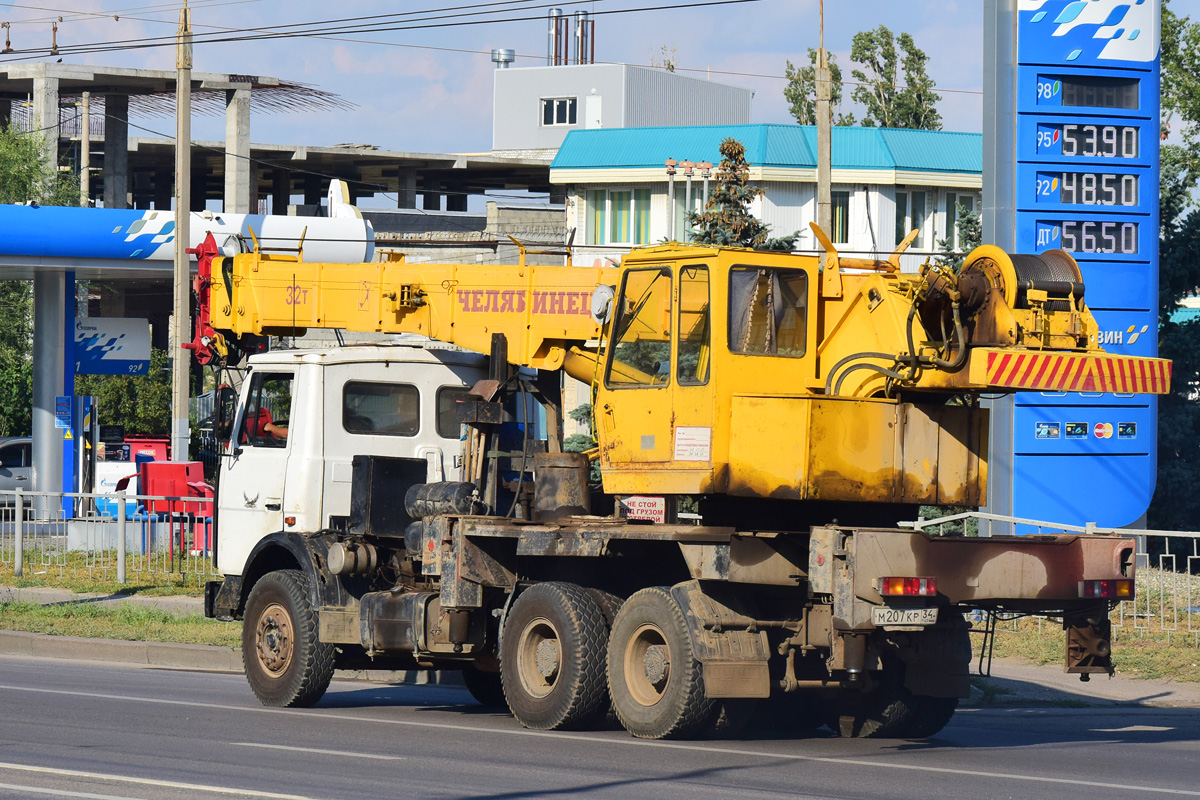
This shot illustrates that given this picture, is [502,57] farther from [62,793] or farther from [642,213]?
[62,793]

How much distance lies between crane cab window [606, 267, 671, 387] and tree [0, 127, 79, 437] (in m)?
36.0

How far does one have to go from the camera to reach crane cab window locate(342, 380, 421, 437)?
44.3 feet

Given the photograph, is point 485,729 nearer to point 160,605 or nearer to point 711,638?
point 711,638

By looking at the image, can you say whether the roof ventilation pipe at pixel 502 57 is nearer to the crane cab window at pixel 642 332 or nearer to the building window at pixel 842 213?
the building window at pixel 842 213

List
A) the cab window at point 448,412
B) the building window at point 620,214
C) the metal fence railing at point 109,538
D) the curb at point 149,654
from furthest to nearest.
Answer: the building window at point 620,214 → the metal fence railing at point 109,538 → the curb at point 149,654 → the cab window at point 448,412

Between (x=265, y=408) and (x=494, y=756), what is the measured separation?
456 centimetres

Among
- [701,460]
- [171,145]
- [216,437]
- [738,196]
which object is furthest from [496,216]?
[701,460]

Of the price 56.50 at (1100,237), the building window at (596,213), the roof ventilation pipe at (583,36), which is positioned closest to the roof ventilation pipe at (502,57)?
the roof ventilation pipe at (583,36)

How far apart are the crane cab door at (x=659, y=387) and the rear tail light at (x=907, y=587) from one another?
1.47 metres

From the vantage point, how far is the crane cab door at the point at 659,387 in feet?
36.3

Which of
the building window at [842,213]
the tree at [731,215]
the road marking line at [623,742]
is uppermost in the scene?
the building window at [842,213]

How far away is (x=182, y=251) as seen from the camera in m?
27.7

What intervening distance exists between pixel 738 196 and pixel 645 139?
19.0 meters

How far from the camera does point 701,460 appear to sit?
10.9 metres
